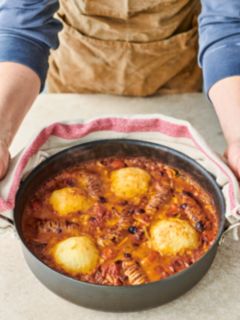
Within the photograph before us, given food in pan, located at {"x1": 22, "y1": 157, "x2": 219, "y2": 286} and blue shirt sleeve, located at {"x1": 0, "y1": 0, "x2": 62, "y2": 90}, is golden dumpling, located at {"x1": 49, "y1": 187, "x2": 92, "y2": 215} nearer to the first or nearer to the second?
food in pan, located at {"x1": 22, "y1": 157, "x2": 219, "y2": 286}

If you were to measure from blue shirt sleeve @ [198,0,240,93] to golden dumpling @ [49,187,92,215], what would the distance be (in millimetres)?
515

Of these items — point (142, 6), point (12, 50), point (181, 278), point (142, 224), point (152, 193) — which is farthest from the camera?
point (142, 6)

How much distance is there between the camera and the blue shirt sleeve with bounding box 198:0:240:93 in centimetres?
167

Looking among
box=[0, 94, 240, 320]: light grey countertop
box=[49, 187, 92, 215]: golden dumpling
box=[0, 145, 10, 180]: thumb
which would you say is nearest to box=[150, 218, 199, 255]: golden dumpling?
box=[0, 94, 240, 320]: light grey countertop

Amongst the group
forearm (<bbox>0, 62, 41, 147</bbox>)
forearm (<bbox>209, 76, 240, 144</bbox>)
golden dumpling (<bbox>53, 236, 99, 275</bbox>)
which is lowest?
golden dumpling (<bbox>53, 236, 99, 275</bbox>)

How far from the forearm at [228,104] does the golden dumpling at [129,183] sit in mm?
260

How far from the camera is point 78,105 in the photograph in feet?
6.73

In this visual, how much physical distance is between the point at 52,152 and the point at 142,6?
0.66 m

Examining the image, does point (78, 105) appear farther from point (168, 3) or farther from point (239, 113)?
point (239, 113)

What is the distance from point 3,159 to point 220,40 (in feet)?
2.41

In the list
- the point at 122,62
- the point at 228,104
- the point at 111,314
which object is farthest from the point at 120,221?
the point at 122,62

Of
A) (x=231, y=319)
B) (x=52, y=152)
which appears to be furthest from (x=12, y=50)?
(x=231, y=319)

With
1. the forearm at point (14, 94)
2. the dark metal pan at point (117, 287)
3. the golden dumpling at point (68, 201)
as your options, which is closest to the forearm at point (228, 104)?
the dark metal pan at point (117, 287)

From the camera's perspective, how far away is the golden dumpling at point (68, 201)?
59.3 inches
